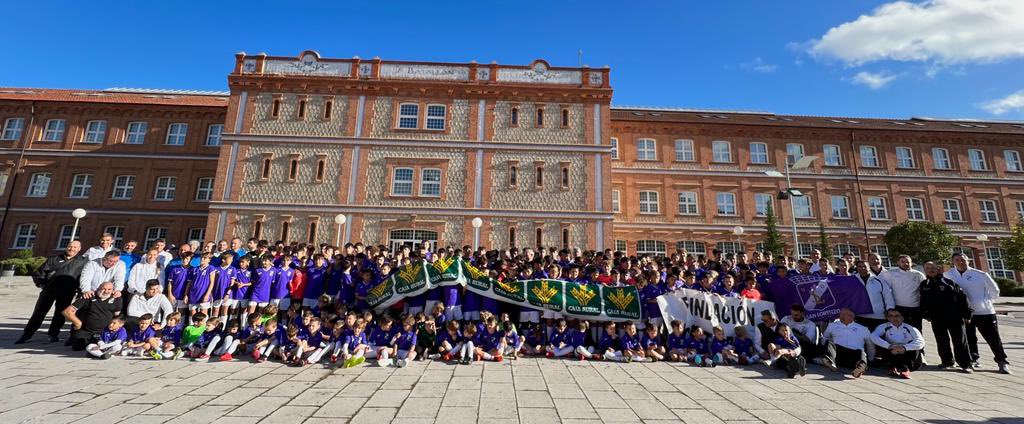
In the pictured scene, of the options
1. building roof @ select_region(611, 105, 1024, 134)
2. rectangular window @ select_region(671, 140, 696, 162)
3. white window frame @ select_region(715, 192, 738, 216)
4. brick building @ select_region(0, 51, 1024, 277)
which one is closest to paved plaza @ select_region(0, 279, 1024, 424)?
brick building @ select_region(0, 51, 1024, 277)

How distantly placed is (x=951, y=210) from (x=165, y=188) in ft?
166

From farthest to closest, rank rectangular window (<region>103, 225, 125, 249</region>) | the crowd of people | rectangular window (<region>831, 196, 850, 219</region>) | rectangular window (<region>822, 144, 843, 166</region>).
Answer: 1. rectangular window (<region>822, 144, 843, 166</region>)
2. rectangular window (<region>831, 196, 850, 219</region>)
3. rectangular window (<region>103, 225, 125, 249</region>)
4. the crowd of people

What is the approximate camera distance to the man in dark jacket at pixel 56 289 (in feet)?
26.3

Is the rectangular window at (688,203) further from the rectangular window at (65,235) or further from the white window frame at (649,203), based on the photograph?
the rectangular window at (65,235)

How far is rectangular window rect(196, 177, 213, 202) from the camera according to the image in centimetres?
2577

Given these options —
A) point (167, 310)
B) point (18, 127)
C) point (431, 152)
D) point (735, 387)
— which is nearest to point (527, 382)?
point (735, 387)

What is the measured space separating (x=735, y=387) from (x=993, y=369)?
216 inches

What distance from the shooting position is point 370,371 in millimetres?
6500

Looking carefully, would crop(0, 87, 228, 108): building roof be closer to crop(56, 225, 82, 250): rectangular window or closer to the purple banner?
crop(56, 225, 82, 250): rectangular window

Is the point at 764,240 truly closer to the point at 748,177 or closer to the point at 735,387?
the point at 748,177

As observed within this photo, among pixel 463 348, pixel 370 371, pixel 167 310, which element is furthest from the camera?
pixel 167 310

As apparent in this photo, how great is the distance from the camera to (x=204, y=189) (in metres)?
25.9

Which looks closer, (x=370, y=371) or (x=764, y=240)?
(x=370, y=371)

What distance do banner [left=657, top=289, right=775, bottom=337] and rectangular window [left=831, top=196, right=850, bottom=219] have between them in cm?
2435
